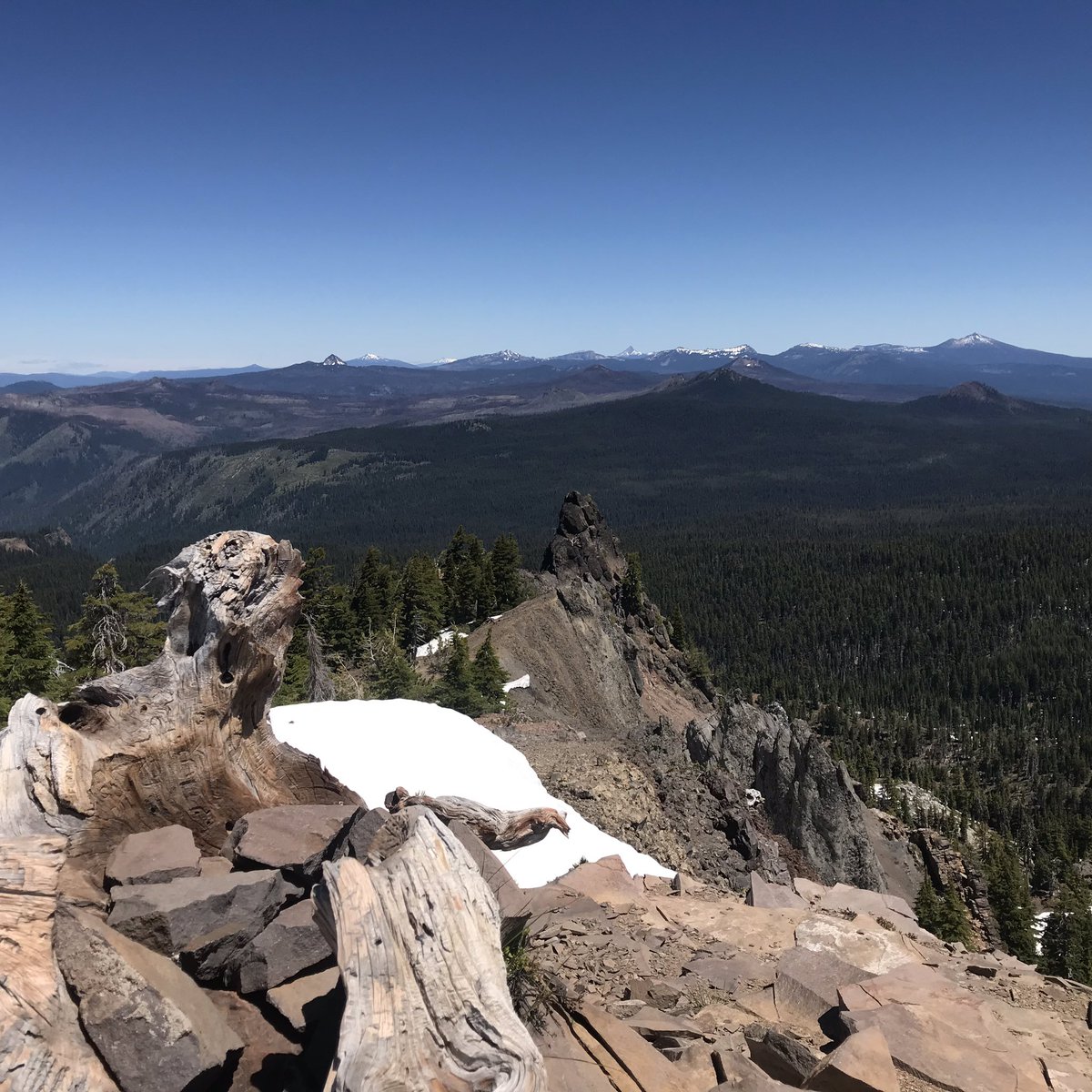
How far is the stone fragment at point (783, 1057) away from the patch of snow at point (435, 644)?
46.5 meters

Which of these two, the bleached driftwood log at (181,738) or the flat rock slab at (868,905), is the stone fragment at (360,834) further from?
the flat rock slab at (868,905)

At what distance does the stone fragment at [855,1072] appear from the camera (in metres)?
7.09

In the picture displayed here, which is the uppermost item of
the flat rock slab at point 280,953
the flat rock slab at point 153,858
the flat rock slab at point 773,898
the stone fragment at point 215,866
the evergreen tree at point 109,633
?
the flat rock slab at point 153,858

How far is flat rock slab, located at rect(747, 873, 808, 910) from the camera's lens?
13.6 meters

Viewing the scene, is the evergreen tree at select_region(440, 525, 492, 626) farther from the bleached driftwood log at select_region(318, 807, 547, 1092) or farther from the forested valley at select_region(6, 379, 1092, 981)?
the bleached driftwood log at select_region(318, 807, 547, 1092)

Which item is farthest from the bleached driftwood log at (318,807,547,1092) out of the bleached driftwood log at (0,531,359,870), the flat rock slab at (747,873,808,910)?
the flat rock slab at (747,873,808,910)

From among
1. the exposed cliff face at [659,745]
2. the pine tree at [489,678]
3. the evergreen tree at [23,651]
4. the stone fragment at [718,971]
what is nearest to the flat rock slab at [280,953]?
the stone fragment at [718,971]

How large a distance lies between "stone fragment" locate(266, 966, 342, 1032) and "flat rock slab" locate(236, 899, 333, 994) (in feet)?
0.43

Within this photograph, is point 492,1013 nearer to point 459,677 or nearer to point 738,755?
point 459,677

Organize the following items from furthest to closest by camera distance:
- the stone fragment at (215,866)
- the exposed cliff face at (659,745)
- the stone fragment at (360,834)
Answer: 1. the exposed cliff face at (659,745)
2. the stone fragment at (215,866)
3. the stone fragment at (360,834)

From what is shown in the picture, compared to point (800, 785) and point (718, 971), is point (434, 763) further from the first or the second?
point (800, 785)

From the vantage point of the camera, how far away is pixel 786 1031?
29.1ft

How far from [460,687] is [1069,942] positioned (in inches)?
1262

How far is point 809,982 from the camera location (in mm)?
10047
